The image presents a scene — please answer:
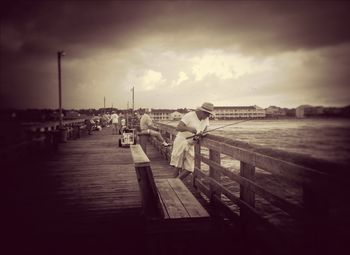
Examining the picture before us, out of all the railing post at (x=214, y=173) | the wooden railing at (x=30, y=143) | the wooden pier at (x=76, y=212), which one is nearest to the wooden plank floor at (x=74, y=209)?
the wooden pier at (x=76, y=212)

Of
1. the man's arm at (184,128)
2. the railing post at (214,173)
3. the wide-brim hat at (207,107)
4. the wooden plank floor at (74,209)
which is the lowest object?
the wooden plank floor at (74,209)

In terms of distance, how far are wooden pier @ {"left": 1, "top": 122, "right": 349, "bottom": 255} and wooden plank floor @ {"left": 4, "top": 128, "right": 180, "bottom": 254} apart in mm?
11

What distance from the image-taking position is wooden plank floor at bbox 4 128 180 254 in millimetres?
3762

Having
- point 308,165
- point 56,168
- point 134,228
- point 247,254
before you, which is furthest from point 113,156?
point 308,165

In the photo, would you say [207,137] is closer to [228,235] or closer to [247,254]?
[228,235]

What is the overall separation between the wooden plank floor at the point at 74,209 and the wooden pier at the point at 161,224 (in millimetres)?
11

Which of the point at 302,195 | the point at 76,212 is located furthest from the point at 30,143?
the point at 302,195

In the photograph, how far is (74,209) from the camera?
5008mm

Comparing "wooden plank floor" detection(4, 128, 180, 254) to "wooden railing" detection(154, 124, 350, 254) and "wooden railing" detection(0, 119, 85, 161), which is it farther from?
"wooden railing" detection(154, 124, 350, 254)

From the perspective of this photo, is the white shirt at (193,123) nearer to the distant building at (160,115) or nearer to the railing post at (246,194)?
the railing post at (246,194)

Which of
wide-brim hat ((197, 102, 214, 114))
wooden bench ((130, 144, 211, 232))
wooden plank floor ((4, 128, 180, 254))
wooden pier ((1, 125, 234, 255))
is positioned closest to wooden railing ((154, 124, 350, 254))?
wooden bench ((130, 144, 211, 232))

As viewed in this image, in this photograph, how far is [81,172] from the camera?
8148 mm

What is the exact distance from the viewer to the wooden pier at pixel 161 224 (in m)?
2.58

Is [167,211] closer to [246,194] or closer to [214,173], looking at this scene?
[246,194]
